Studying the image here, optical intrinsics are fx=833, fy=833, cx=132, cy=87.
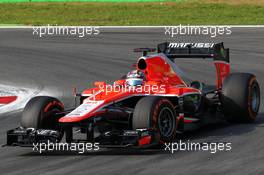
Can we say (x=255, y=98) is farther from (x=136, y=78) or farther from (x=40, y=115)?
(x=40, y=115)

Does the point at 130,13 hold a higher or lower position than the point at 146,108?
higher

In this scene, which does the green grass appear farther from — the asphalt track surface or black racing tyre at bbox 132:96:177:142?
black racing tyre at bbox 132:96:177:142

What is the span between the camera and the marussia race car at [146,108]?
1206cm

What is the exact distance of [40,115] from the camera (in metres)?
12.5

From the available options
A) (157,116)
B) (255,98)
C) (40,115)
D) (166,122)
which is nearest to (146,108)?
(157,116)

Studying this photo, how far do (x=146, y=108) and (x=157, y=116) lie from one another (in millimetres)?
219

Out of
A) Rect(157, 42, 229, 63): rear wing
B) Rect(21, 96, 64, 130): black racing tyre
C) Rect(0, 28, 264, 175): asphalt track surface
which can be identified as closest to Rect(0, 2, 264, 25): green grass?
Rect(0, 28, 264, 175): asphalt track surface

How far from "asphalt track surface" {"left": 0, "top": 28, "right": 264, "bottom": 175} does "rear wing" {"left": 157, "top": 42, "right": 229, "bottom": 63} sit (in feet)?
4.45

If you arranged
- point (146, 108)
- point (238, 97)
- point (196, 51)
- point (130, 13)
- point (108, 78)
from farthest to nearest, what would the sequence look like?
point (130, 13), point (108, 78), point (196, 51), point (238, 97), point (146, 108)

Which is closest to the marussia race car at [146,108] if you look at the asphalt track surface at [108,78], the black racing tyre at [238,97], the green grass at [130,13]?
the black racing tyre at [238,97]

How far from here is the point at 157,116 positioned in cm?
1216

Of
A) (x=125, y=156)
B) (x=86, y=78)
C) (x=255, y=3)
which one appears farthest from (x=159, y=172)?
(x=255, y=3)

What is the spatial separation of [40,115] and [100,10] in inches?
1321

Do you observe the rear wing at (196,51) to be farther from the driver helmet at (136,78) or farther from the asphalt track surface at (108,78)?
the driver helmet at (136,78)
